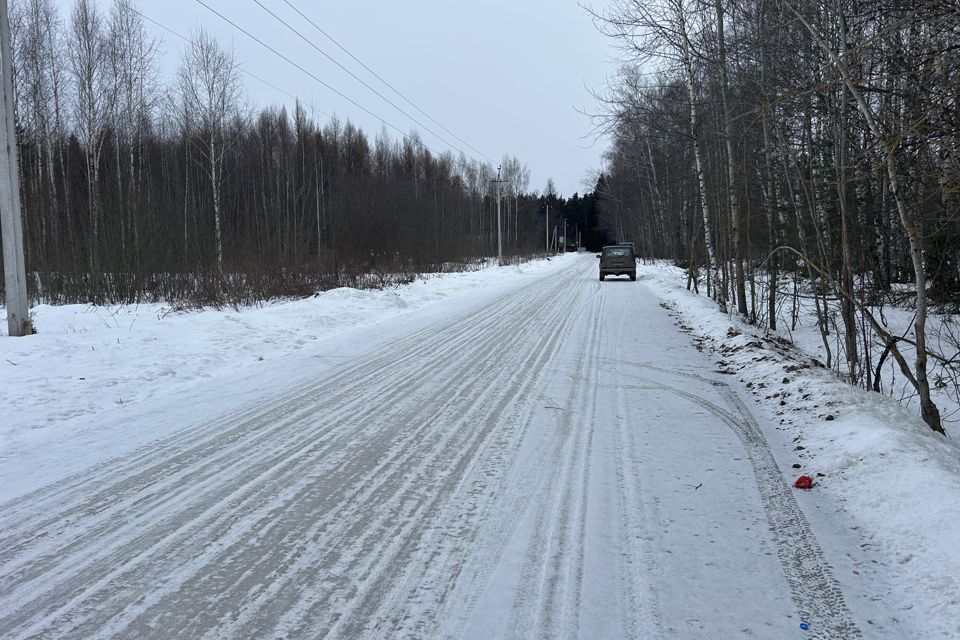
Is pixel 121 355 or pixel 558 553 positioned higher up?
pixel 121 355

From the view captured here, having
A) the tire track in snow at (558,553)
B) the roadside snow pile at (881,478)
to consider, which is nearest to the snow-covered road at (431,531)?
the tire track in snow at (558,553)

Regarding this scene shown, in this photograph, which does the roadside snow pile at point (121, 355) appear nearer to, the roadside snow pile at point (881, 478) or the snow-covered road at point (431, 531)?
the snow-covered road at point (431, 531)

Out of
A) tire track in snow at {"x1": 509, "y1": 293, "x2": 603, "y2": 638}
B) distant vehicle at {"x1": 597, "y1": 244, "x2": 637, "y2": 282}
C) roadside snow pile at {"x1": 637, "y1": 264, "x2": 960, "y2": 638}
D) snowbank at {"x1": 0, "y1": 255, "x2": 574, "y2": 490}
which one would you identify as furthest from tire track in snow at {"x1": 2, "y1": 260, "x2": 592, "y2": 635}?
distant vehicle at {"x1": 597, "y1": 244, "x2": 637, "y2": 282}

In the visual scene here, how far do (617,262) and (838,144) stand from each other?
79.9ft

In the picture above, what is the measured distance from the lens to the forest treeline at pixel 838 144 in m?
5.79

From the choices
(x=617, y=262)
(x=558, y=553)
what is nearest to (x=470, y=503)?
(x=558, y=553)

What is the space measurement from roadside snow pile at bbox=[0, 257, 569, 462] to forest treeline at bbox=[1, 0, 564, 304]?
3587 millimetres

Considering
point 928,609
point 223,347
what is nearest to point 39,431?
point 223,347

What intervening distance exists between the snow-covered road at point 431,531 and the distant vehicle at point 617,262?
1011 inches

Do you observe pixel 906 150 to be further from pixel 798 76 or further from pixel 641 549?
pixel 641 549

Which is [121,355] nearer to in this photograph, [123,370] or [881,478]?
[123,370]

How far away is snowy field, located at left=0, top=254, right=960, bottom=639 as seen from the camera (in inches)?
111

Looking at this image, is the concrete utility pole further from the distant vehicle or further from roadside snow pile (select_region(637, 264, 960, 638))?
the distant vehicle

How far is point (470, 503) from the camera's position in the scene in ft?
13.1
